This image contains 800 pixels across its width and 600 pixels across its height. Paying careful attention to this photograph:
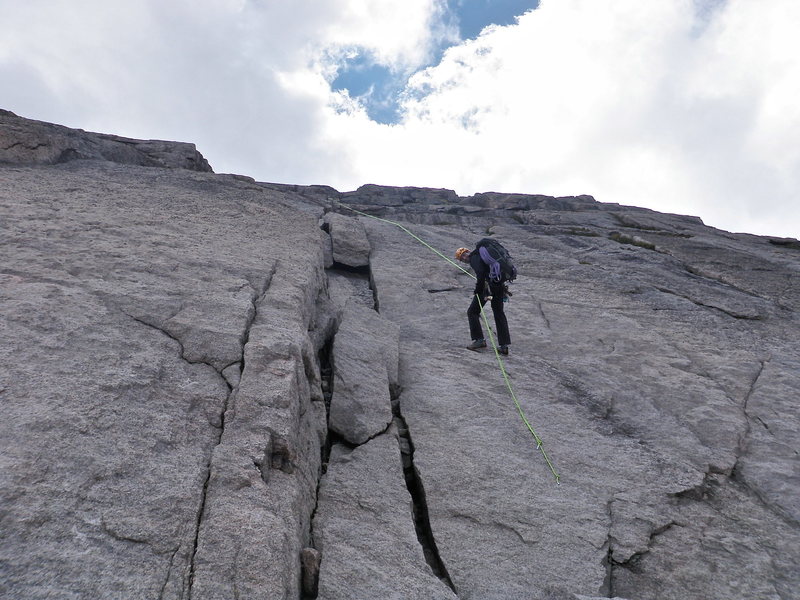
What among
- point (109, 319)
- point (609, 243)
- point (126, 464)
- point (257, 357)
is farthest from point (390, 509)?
point (609, 243)

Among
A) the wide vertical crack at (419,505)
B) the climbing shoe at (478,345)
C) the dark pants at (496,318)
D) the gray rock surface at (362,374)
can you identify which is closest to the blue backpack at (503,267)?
the dark pants at (496,318)

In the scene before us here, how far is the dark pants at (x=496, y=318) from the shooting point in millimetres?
9695

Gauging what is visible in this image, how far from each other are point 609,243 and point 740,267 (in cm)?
325

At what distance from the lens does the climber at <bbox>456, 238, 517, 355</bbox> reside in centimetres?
971

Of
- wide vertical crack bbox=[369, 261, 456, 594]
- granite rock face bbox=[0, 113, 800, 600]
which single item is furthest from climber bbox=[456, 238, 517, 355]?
wide vertical crack bbox=[369, 261, 456, 594]

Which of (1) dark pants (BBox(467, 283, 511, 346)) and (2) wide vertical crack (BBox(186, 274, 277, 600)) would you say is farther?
(1) dark pants (BBox(467, 283, 511, 346))

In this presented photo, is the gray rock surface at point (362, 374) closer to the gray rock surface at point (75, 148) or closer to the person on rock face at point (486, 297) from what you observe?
the person on rock face at point (486, 297)

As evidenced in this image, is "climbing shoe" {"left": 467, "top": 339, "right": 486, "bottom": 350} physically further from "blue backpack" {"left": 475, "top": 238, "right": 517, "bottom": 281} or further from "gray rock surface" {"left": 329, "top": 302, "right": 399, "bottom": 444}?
"gray rock surface" {"left": 329, "top": 302, "right": 399, "bottom": 444}

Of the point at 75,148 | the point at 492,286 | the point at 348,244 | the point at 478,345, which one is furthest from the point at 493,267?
the point at 75,148

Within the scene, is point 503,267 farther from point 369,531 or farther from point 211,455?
point 211,455

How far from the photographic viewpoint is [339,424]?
6.86 m

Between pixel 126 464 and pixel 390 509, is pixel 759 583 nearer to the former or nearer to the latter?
pixel 390 509

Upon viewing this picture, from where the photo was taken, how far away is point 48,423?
4.37 metres

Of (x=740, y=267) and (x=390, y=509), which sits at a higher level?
(x=740, y=267)
